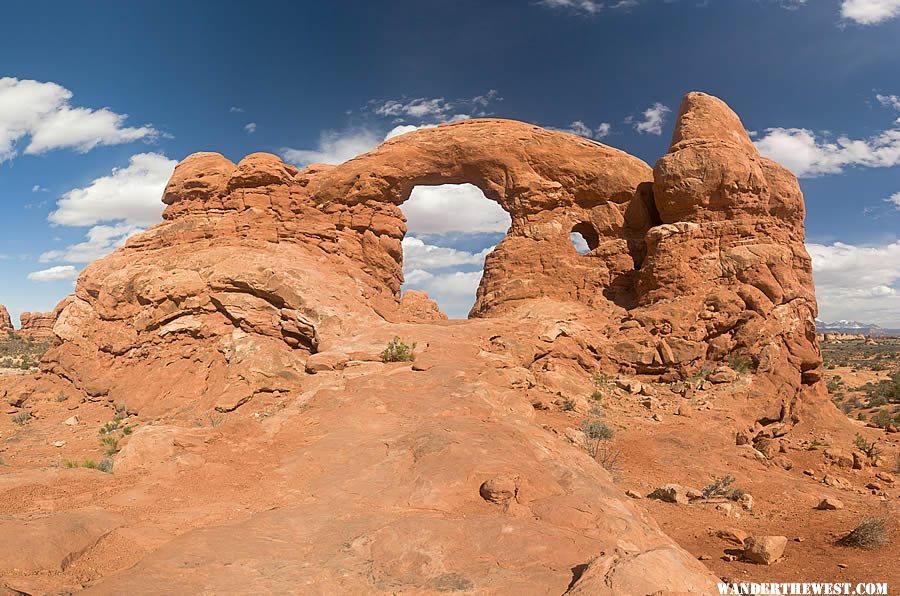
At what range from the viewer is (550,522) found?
17.1ft

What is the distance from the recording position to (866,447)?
14.1 meters

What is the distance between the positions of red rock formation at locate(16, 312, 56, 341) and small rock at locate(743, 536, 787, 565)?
62.9m

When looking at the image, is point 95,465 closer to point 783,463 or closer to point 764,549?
point 764,549

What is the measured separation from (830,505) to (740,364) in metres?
5.88

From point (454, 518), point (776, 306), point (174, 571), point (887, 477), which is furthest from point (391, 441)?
point (776, 306)

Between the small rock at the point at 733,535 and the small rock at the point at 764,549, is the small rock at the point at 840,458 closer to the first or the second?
the small rock at the point at 733,535

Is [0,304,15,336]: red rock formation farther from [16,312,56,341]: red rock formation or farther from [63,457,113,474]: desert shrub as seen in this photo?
[63,457,113,474]: desert shrub

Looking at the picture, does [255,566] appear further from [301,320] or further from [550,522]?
[301,320]

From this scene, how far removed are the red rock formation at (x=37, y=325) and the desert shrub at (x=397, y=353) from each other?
55.4 m

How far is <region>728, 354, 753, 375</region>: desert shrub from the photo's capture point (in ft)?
46.5

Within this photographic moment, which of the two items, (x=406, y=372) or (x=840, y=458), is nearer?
(x=406, y=372)

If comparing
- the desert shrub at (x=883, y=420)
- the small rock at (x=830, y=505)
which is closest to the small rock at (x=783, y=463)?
the small rock at (x=830, y=505)

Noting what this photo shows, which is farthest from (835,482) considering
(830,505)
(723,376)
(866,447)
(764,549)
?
(764,549)

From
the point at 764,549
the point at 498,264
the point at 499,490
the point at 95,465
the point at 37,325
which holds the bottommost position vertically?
the point at 764,549
